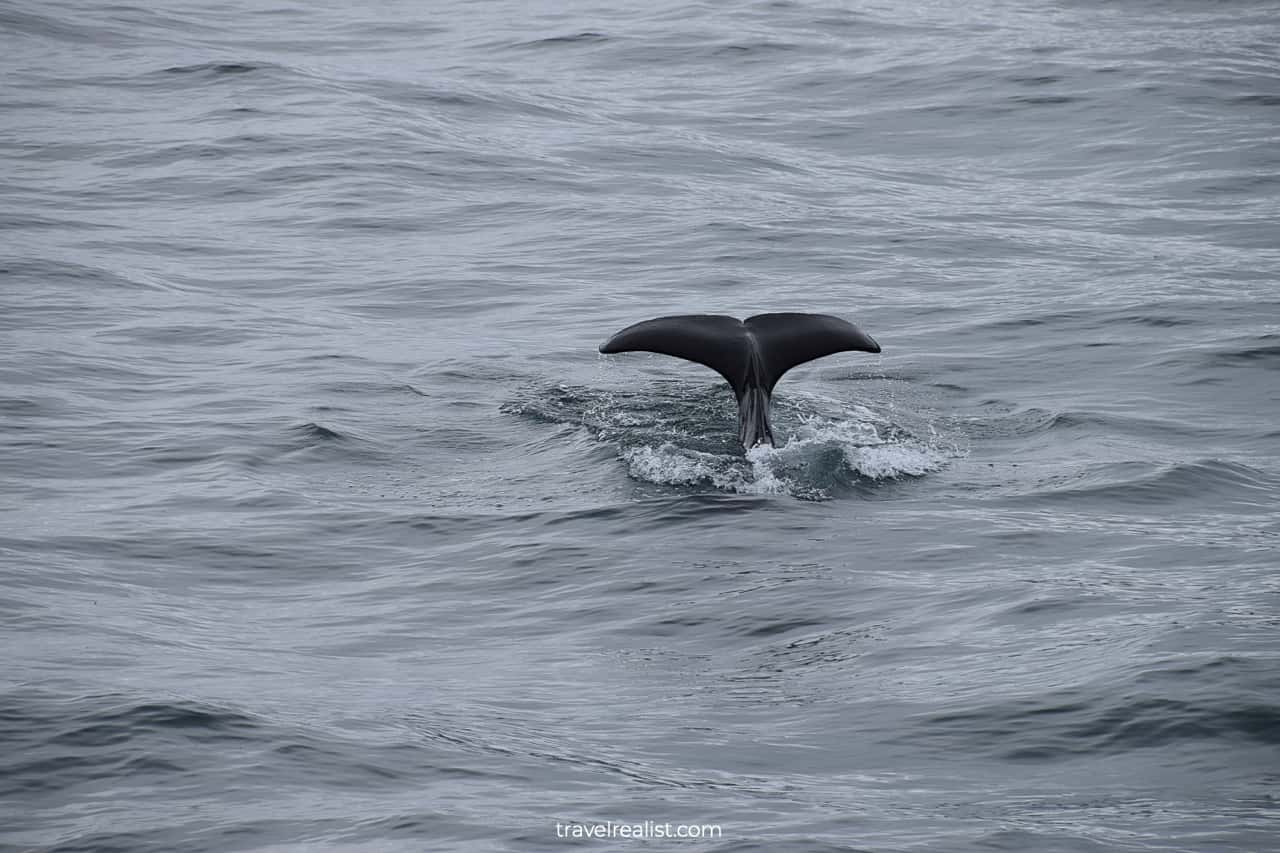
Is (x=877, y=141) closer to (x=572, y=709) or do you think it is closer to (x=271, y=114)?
(x=271, y=114)

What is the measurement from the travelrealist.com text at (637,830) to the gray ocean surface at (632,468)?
0.05 meters

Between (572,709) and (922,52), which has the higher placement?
(922,52)

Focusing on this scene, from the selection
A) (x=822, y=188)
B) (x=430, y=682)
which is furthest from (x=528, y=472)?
(x=822, y=188)

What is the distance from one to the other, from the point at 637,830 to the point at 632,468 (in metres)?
5.35

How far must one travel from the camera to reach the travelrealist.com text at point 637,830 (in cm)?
743

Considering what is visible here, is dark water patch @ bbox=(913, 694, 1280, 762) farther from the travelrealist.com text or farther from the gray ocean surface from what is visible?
the travelrealist.com text

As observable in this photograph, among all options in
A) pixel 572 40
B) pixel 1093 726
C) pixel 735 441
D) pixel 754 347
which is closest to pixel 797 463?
pixel 735 441

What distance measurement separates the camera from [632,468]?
1267 cm

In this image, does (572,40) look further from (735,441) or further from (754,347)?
(754,347)

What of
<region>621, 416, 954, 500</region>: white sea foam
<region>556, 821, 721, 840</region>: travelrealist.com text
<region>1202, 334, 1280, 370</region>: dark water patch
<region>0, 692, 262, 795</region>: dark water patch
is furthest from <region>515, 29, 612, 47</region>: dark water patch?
<region>556, 821, 721, 840</region>: travelrealist.com text

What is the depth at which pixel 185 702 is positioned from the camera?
867cm

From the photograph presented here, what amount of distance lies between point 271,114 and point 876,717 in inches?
797

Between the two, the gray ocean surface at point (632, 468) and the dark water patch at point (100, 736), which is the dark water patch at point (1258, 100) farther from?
the dark water patch at point (100, 736)

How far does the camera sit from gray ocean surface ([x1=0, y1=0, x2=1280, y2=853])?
26.4 ft
